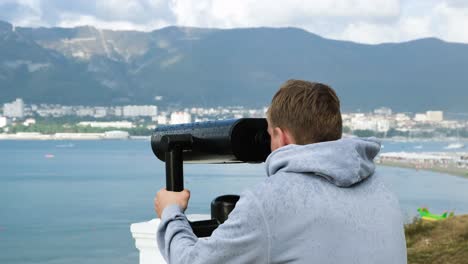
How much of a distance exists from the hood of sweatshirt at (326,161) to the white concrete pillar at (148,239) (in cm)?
117

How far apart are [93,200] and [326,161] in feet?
173

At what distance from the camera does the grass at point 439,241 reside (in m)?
5.59

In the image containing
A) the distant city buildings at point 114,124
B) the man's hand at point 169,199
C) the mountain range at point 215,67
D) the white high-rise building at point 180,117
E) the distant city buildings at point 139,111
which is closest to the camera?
the man's hand at point 169,199

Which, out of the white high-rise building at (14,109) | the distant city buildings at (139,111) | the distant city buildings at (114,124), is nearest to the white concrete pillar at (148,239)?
the distant city buildings at (114,124)

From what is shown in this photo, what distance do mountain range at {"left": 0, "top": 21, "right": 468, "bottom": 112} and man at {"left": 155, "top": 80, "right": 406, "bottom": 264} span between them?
109571 mm

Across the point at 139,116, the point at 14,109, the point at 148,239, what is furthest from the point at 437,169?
the point at 148,239

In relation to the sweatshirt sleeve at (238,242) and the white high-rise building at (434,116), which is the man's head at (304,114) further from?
the white high-rise building at (434,116)

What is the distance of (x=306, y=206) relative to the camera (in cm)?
120

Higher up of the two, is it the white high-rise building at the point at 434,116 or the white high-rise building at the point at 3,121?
the white high-rise building at the point at 3,121

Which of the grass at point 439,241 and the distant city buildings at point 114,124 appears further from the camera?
the distant city buildings at point 114,124

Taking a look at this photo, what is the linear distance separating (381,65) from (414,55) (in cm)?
1001

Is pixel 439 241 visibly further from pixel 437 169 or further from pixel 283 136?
pixel 437 169

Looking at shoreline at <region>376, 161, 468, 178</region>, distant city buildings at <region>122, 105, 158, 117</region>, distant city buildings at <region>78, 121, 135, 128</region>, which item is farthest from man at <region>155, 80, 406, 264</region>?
distant city buildings at <region>122, 105, 158, 117</region>

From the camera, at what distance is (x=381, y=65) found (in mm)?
147500
